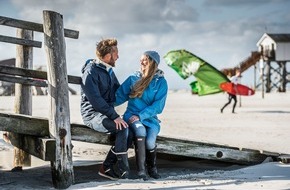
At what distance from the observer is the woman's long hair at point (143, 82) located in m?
6.73

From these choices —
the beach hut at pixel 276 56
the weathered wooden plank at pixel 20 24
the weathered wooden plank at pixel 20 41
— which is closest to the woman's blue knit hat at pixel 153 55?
the weathered wooden plank at pixel 20 24

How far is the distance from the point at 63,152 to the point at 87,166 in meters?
1.92

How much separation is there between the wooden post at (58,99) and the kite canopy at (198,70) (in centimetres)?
1726

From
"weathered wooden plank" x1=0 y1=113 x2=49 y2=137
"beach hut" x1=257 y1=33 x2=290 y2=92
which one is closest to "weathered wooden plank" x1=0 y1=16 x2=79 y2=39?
"weathered wooden plank" x1=0 y1=113 x2=49 y2=137

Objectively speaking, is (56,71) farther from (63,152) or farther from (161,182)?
(161,182)

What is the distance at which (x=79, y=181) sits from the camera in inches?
279

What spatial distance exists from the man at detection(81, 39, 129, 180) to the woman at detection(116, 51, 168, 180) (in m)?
0.16

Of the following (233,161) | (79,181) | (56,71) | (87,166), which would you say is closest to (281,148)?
(233,161)

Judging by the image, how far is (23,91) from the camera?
8562 millimetres

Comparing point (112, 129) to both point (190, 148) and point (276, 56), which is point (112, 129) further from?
point (276, 56)

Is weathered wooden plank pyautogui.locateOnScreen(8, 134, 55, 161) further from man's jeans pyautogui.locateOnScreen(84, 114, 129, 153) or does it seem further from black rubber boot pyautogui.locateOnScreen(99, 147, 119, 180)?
black rubber boot pyautogui.locateOnScreen(99, 147, 119, 180)

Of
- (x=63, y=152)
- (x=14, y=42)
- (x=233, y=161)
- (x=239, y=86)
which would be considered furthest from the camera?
(x=239, y=86)

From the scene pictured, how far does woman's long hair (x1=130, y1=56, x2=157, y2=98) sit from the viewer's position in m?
6.73

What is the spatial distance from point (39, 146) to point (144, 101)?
142cm
